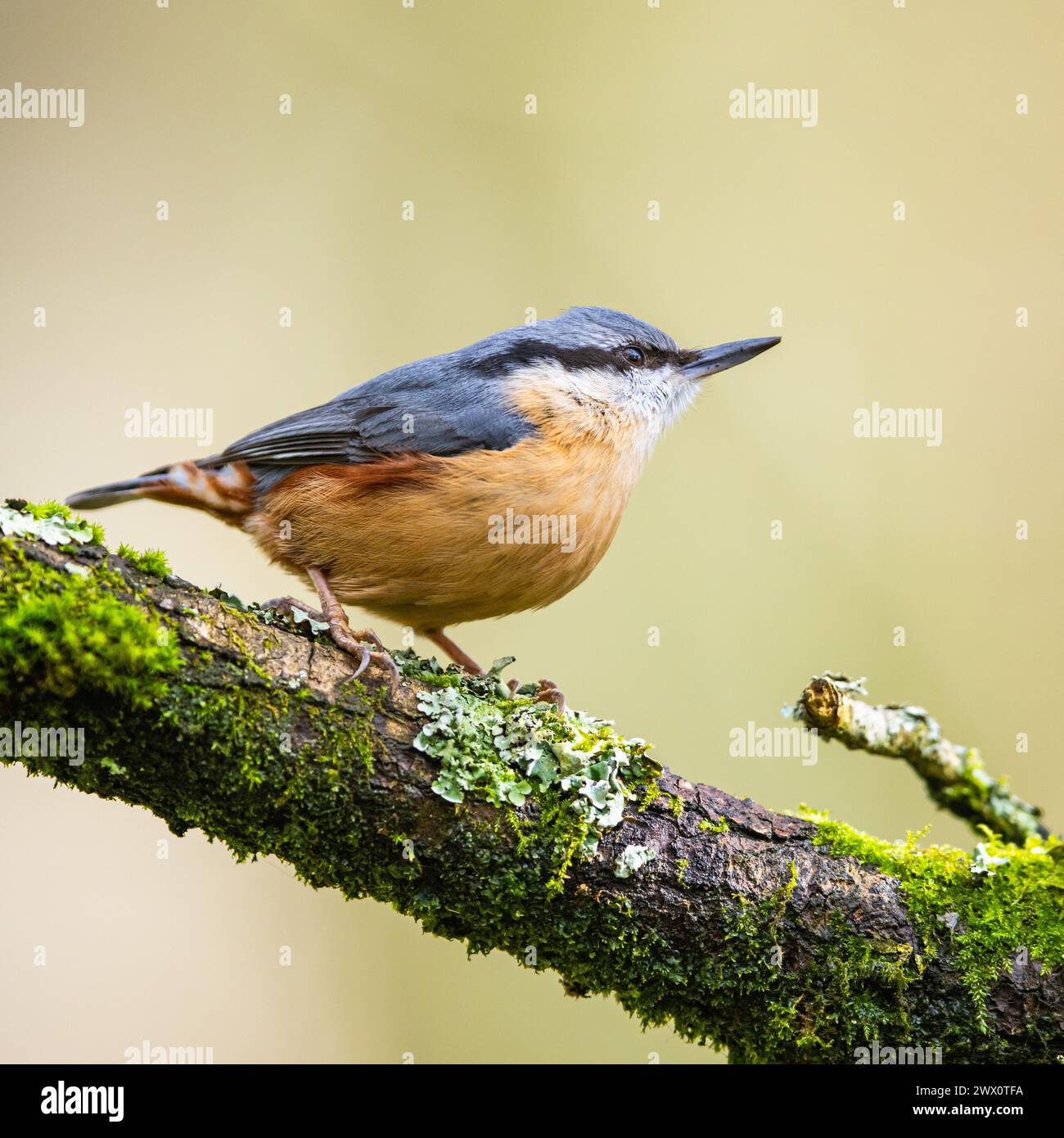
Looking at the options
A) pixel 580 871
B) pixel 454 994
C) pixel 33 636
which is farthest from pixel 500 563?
pixel 454 994

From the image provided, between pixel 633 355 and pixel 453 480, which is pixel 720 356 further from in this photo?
pixel 453 480

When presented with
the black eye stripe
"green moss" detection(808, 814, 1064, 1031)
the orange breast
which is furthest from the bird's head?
"green moss" detection(808, 814, 1064, 1031)

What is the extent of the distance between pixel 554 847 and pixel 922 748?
1452mm

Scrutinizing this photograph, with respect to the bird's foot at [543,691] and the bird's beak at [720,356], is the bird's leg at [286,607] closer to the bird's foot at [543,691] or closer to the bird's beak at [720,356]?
the bird's foot at [543,691]

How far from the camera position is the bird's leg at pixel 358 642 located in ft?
7.89

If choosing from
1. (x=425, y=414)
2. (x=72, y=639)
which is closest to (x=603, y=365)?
(x=425, y=414)

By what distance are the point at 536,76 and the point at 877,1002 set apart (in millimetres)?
6110

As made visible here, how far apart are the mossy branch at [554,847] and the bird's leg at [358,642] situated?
4cm

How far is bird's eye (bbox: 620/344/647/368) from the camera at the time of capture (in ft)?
12.6

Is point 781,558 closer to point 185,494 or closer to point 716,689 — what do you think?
point 716,689

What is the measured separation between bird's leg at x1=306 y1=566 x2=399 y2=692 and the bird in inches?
0.9

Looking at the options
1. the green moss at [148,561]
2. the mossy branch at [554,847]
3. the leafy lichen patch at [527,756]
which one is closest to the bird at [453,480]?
the leafy lichen patch at [527,756]

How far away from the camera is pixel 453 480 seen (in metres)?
3.21

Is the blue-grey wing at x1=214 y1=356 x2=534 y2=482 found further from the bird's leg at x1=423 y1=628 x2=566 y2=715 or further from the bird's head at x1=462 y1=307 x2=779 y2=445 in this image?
the bird's leg at x1=423 y1=628 x2=566 y2=715
